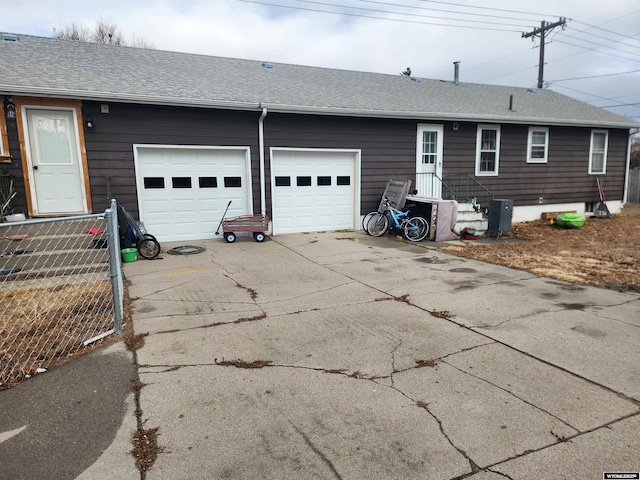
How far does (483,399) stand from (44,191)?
8925 mm

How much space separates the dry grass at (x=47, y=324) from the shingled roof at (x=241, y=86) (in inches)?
180

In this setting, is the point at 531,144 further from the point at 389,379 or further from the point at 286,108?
the point at 389,379

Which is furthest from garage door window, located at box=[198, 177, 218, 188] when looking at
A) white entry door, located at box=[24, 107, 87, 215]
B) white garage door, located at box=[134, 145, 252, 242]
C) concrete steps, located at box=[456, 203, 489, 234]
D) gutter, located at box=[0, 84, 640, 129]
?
concrete steps, located at box=[456, 203, 489, 234]

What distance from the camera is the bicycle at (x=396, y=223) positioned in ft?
32.9

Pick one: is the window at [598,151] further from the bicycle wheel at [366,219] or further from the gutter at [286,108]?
the bicycle wheel at [366,219]

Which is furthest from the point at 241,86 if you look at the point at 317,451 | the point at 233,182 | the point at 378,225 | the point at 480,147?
the point at 317,451

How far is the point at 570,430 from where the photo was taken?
8.21 ft

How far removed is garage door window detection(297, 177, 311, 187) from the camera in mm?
10674

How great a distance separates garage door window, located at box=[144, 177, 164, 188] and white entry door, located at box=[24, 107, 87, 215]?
4.20 ft

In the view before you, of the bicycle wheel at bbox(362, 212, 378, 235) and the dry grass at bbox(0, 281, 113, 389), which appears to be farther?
the bicycle wheel at bbox(362, 212, 378, 235)

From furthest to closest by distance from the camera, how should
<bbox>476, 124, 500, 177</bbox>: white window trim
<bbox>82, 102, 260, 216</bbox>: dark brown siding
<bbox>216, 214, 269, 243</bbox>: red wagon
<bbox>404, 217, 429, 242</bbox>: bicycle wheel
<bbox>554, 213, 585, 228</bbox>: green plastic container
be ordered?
<bbox>476, 124, 500, 177</bbox>: white window trim → <bbox>554, 213, 585, 228</bbox>: green plastic container → <bbox>404, 217, 429, 242</bbox>: bicycle wheel → <bbox>216, 214, 269, 243</bbox>: red wagon → <bbox>82, 102, 260, 216</bbox>: dark brown siding

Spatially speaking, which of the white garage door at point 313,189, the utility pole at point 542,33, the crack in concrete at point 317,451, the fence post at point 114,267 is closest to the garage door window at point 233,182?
the white garage door at point 313,189

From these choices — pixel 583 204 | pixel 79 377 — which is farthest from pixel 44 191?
pixel 583 204

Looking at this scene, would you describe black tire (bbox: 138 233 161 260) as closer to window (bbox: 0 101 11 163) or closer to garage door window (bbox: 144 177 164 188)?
garage door window (bbox: 144 177 164 188)
